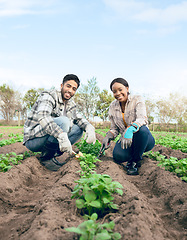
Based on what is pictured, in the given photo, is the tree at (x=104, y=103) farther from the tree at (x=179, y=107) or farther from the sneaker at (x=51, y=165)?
the sneaker at (x=51, y=165)

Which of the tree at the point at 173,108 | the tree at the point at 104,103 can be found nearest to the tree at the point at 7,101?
the tree at the point at 104,103

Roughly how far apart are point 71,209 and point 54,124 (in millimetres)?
1667

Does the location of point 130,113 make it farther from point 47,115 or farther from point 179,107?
point 179,107

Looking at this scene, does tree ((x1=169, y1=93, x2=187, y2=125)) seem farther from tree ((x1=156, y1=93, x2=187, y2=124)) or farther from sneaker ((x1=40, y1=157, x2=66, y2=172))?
sneaker ((x1=40, y1=157, x2=66, y2=172))

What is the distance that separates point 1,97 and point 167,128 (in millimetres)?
24887

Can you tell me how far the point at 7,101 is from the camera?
32438 mm

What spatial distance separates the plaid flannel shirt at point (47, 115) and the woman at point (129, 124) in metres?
0.68

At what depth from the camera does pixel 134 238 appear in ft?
4.38

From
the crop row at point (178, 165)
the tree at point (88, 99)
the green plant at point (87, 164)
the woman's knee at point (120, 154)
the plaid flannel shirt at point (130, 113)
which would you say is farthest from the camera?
the tree at point (88, 99)

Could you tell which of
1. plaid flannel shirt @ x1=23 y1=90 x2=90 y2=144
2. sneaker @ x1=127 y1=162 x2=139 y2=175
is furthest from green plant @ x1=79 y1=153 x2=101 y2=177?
sneaker @ x1=127 y1=162 x2=139 y2=175

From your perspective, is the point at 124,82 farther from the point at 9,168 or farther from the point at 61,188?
the point at 9,168

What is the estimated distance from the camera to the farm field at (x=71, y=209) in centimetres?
146

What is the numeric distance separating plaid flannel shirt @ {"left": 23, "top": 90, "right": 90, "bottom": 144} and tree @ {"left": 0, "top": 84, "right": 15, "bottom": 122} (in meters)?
30.6

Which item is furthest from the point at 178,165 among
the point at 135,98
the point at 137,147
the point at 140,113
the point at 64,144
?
the point at 64,144
